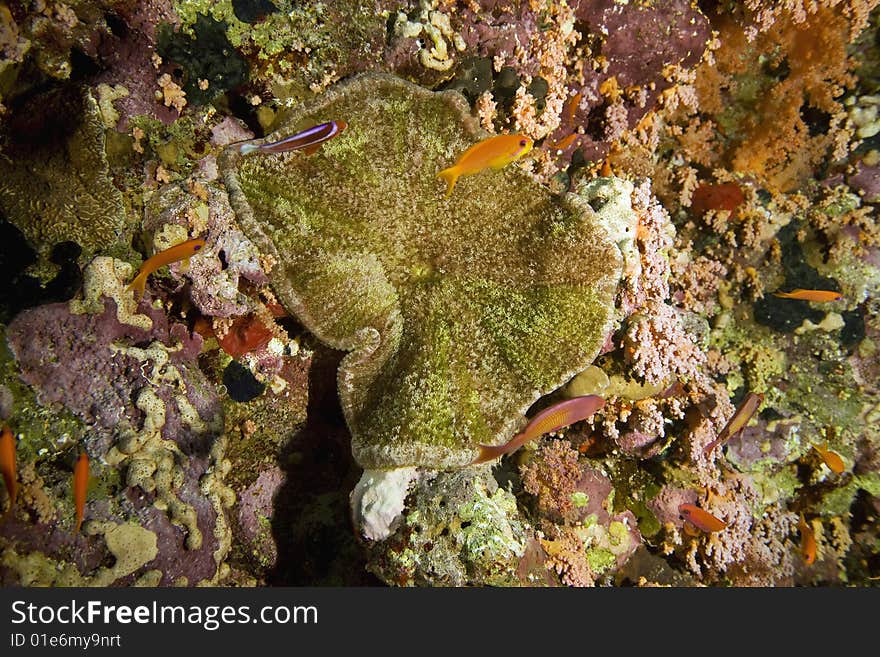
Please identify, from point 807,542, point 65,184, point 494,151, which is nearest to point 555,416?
point 494,151

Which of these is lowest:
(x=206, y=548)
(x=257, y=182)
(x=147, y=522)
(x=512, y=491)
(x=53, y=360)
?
(x=512, y=491)

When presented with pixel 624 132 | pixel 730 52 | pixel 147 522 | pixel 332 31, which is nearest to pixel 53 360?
pixel 147 522

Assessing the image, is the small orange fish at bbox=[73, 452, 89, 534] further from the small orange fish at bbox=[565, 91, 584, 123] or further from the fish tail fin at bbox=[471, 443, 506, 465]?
the small orange fish at bbox=[565, 91, 584, 123]

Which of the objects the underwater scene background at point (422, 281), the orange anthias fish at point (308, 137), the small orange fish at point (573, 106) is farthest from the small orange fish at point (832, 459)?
the orange anthias fish at point (308, 137)

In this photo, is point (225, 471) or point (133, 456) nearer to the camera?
point (133, 456)

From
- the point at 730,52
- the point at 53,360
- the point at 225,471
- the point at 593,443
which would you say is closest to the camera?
the point at 53,360

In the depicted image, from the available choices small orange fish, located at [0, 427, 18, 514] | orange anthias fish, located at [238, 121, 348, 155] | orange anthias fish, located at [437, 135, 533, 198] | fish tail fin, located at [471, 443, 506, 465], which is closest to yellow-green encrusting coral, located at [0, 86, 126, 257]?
orange anthias fish, located at [238, 121, 348, 155]

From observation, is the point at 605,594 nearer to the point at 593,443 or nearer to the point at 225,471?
the point at 593,443
